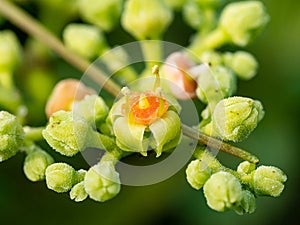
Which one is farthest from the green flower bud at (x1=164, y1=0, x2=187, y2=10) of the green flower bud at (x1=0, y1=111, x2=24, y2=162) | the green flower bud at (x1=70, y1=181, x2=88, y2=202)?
the green flower bud at (x1=70, y1=181, x2=88, y2=202)

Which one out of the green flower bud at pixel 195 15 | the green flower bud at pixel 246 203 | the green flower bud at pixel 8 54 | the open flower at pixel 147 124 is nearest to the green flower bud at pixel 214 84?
the open flower at pixel 147 124

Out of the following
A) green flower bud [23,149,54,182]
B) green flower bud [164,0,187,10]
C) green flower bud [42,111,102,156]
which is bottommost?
green flower bud [23,149,54,182]

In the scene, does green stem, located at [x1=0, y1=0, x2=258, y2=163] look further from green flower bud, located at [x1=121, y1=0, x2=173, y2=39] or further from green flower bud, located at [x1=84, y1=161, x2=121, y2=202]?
green flower bud, located at [x1=84, y1=161, x2=121, y2=202]

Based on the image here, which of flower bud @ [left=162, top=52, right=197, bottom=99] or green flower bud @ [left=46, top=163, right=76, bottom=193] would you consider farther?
flower bud @ [left=162, top=52, right=197, bottom=99]

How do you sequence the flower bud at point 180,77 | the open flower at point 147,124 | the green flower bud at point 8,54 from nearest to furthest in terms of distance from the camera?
the open flower at point 147,124 < the flower bud at point 180,77 < the green flower bud at point 8,54

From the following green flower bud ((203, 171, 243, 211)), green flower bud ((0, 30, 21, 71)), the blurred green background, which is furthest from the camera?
the blurred green background

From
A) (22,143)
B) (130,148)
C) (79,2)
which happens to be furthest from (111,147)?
(79,2)

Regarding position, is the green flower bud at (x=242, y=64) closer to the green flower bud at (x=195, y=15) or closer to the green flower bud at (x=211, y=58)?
the green flower bud at (x=211, y=58)
